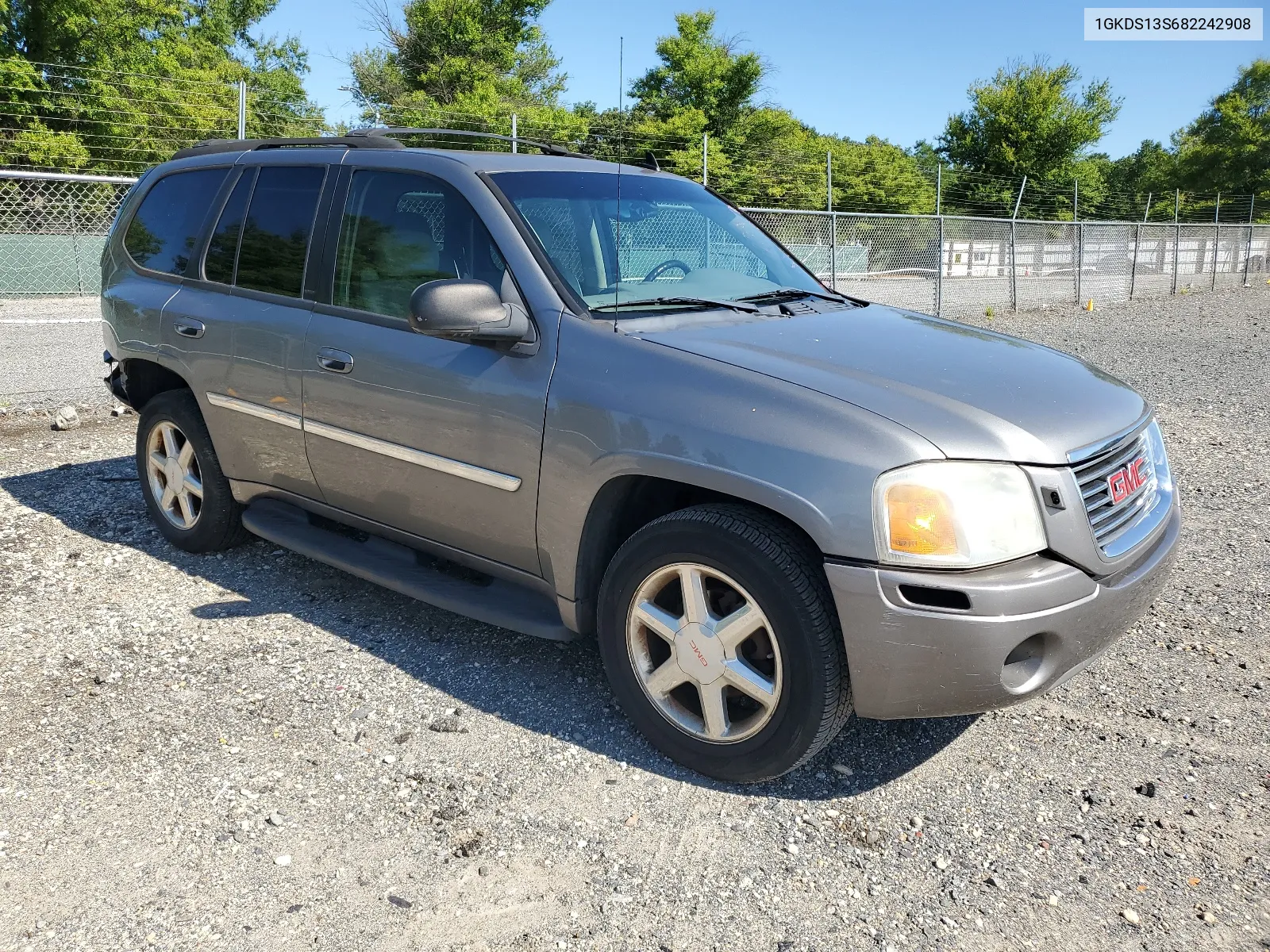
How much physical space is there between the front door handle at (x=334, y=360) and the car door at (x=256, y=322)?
15cm

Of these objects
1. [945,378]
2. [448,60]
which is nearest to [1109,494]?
[945,378]

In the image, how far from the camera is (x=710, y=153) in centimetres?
3111

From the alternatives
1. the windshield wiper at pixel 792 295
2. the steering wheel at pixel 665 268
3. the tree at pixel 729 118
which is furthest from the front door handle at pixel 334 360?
the tree at pixel 729 118

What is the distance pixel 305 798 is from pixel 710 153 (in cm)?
3025

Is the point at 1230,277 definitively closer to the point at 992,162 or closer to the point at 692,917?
the point at 992,162

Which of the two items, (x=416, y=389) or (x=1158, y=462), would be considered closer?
(x=1158, y=462)

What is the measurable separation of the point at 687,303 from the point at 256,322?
186 cm

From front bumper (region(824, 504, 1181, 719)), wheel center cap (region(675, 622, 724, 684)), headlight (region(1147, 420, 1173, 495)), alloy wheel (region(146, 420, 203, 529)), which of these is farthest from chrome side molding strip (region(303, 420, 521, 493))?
headlight (region(1147, 420, 1173, 495))

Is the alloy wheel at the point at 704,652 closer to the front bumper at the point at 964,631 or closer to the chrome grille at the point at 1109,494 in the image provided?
the front bumper at the point at 964,631

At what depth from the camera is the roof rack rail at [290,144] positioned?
13.8 feet

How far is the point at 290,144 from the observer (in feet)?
14.8

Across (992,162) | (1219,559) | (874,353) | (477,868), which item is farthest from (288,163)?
(992,162)

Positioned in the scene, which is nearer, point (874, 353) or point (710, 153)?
point (874, 353)

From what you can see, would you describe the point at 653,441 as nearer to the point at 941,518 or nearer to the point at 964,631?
the point at 941,518
